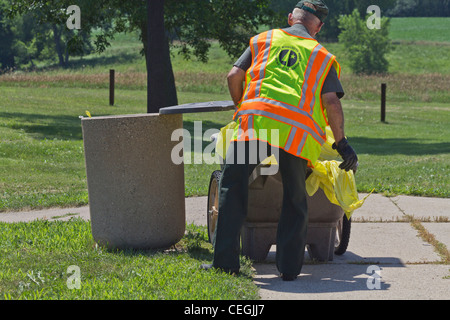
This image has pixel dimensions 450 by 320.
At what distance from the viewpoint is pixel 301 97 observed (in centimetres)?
502

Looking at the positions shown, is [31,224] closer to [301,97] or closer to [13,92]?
[301,97]

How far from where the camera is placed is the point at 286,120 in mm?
4984

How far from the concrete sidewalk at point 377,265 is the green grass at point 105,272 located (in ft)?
1.20

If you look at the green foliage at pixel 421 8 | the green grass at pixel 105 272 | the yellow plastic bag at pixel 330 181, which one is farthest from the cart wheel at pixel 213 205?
the green foliage at pixel 421 8

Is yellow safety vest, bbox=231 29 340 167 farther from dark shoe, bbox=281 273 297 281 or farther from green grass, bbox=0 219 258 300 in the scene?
green grass, bbox=0 219 258 300

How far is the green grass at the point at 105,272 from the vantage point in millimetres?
4648

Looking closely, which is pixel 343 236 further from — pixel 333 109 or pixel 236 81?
pixel 236 81

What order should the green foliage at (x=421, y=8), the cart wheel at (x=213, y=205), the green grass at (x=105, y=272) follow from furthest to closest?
the green foliage at (x=421, y=8) < the cart wheel at (x=213, y=205) < the green grass at (x=105, y=272)

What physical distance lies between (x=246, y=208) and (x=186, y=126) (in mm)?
17501

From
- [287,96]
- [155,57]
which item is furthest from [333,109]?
[155,57]

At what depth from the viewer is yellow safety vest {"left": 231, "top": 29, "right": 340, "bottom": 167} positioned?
4996mm

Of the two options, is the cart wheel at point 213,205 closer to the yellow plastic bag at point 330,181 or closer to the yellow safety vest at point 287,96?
the yellow plastic bag at point 330,181

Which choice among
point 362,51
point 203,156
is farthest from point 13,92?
point 362,51

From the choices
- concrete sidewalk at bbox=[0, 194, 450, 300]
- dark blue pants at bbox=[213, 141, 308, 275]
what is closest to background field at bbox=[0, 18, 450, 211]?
concrete sidewalk at bbox=[0, 194, 450, 300]
